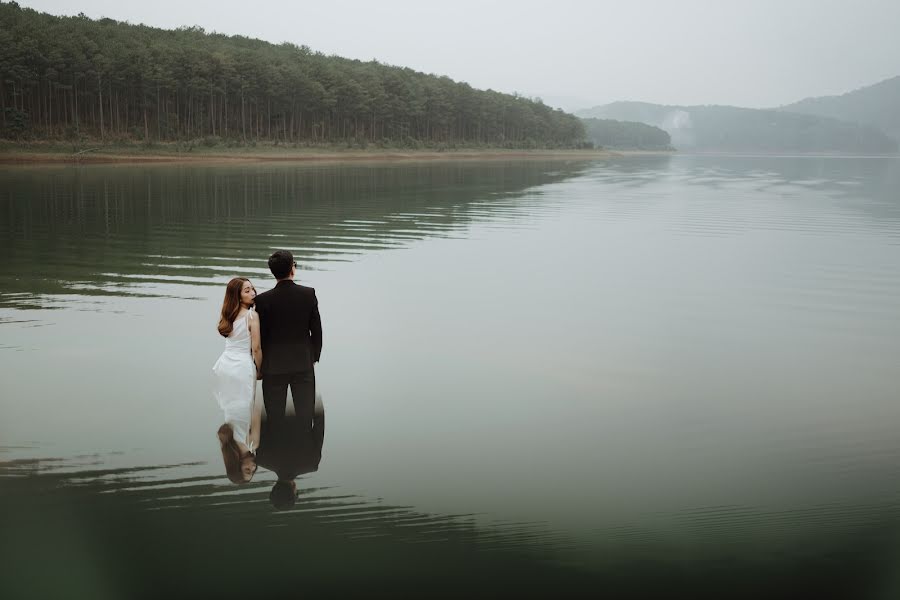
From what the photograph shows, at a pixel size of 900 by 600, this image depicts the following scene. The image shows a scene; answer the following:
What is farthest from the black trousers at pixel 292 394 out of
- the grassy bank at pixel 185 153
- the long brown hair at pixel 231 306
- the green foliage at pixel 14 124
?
the green foliage at pixel 14 124

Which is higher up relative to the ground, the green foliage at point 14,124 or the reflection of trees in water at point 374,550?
the green foliage at point 14,124

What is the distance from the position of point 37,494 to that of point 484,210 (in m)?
27.6

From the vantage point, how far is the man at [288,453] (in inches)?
248

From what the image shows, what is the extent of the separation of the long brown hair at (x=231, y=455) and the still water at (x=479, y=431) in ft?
0.36

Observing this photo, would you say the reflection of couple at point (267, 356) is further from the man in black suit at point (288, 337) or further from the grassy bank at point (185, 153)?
the grassy bank at point (185, 153)

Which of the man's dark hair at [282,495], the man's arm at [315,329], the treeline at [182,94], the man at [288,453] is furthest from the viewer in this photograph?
the treeline at [182,94]

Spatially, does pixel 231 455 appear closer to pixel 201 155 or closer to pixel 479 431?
pixel 479 431

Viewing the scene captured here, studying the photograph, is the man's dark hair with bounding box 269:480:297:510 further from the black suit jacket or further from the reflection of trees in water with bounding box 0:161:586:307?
the reflection of trees in water with bounding box 0:161:586:307

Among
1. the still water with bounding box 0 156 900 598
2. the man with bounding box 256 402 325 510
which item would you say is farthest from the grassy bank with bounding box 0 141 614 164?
the man with bounding box 256 402 325 510

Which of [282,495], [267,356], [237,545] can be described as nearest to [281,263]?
[267,356]

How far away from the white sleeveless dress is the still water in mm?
289

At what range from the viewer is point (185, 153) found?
250 feet

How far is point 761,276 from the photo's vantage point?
1769cm

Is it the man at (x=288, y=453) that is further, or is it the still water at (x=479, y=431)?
the man at (x=288, y=453)
